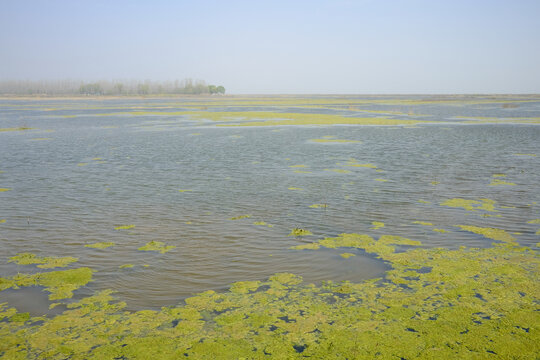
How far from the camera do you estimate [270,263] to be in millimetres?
9477

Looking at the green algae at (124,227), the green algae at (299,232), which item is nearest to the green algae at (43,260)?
the green algae at (124,227)

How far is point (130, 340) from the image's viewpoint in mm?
6492

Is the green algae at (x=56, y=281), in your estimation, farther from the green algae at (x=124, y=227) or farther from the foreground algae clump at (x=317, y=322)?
the green algae at (x=124, y=227)

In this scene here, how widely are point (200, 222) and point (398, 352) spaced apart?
7.48 m

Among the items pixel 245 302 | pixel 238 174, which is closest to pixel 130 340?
pixel 245 302

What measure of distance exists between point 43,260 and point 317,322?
650 cm

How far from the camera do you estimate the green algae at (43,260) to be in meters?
9.35

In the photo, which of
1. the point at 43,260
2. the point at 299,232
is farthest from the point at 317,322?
the point at 43,260

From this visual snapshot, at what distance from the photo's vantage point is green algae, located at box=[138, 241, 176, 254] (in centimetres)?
1024

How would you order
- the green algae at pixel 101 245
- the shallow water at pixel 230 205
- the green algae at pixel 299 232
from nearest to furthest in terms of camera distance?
the shallow water at pixel 230 205
the green algae at pixel 101 245
the green algae at pixel 299 232

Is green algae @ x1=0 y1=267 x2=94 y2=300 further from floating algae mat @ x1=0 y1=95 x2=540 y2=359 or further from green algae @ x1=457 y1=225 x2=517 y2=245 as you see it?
green algae @ x1=457 y1=225 x2=517 y2=245

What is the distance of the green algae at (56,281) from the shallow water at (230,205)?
236 millimetres

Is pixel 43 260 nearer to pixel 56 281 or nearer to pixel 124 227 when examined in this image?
pixel 56 281

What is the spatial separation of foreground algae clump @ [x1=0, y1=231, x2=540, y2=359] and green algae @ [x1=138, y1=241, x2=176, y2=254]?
228 centimetres
